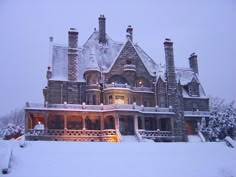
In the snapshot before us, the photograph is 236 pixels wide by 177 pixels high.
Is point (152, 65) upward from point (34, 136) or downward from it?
upward

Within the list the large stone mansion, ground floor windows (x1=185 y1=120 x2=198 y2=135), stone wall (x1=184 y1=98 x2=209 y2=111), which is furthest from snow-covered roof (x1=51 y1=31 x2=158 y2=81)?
ground floor windows (x1=185 y1=120 x2=198 y2=135)

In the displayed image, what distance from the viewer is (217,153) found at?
19000 millimetres

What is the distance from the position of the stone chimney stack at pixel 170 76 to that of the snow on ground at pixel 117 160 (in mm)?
12012

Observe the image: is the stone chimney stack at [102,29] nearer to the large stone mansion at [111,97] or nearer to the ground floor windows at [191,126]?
the large stone mansion at [111,97]

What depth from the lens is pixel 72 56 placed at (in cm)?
2977

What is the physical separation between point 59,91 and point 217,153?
47.7 feet

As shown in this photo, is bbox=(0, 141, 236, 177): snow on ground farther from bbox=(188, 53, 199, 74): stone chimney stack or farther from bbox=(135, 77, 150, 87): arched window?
bbox=(188, 53, 199, 74): stone chimney stack

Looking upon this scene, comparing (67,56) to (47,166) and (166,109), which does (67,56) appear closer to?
(166,109)

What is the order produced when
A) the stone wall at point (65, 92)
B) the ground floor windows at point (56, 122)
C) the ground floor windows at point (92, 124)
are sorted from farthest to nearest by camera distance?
the ground floor windows at point (92, 124) < the stone wall at point (65, 92) < the ground floor windows at point (56, 122)

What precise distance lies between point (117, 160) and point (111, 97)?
13.5 meters

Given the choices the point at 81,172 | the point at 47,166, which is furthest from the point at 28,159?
the point at 81,172

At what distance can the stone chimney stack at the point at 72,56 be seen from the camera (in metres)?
29.4

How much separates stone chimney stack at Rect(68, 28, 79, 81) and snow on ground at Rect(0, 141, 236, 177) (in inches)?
472

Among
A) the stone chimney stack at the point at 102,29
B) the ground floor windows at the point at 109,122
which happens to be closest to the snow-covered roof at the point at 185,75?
the stone chimney stack at the point at 102,29
